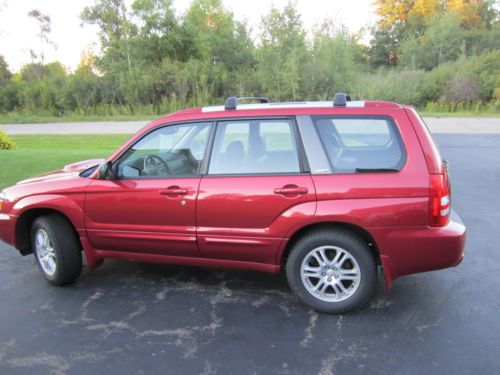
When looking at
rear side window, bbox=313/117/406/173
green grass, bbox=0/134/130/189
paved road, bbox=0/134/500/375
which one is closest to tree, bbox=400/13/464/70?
green grass, bbox=0/134/130/189

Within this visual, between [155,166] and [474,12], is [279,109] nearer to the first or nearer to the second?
[155,166]

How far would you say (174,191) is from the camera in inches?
147

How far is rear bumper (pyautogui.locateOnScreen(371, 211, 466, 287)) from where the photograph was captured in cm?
327

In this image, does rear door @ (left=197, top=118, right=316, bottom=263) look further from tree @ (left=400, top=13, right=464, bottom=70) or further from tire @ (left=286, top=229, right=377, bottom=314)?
tree @ (left=400, top=13, right=464, bottom=70)

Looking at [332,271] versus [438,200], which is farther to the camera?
[332,271]

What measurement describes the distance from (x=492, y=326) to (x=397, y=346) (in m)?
0.81

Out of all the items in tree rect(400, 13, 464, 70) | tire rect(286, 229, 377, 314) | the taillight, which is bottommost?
tire rect(286, 229, 377, 314)

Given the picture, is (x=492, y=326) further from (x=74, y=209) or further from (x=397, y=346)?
(x=74, y=209)

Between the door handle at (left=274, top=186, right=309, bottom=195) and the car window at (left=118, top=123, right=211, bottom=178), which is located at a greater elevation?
the car window at (left=118, top=123, right=211, bottom=178)

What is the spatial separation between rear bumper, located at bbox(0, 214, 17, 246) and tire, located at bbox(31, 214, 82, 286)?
18 cm

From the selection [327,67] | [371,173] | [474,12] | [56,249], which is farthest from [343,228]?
[474,12]

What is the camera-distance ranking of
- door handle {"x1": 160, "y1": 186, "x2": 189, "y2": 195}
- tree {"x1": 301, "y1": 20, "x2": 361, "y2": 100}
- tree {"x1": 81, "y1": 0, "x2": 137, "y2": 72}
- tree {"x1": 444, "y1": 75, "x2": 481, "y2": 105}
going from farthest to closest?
tree {"x1": 81, "y1": 0, "x2": 137, "y2": 72}, tree {"x1": 301, "y1": 20, "x2": 361, "y2": 100}, tree {"x1": 444, "y1": 75, "x2": 481, "y2": 105}, door handle {"x1": 160, "y1": 186, "x2": 189, "y2": 195}

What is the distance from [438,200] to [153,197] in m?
2.28

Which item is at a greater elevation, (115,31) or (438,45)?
(115,31)
